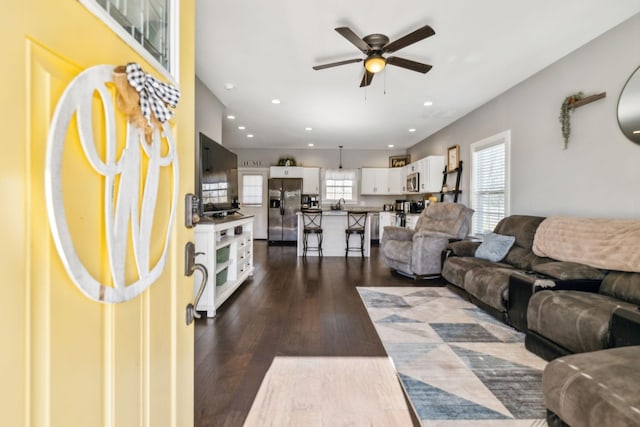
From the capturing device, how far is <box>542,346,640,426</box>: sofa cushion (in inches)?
42.9

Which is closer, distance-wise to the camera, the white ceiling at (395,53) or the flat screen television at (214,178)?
the white ceiling at (395,53)

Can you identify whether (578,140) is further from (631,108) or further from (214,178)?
(214,178)

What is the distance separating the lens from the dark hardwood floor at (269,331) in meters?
1.77

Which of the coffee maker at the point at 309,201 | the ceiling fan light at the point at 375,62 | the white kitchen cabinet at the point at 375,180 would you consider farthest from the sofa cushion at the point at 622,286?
the coffee maker at the point at 309,201

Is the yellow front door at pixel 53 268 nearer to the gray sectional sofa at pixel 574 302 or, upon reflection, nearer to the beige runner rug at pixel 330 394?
the beige runner rug at pixel 330 394

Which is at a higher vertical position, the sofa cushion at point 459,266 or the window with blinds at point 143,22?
the window with blinds at point 143,22

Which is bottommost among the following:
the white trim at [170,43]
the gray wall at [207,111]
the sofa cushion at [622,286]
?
the sofa cushion at [622,286]

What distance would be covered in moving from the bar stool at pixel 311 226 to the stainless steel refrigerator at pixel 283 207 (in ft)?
6.20

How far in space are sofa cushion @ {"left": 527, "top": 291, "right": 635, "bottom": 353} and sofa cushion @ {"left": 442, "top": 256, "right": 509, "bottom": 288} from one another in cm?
102

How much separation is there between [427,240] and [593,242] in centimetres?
186

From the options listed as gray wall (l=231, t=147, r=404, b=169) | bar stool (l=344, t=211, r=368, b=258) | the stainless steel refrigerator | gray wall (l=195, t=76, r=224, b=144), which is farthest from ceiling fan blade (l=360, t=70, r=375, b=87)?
gray wall (l=231, t=147, r=404, b=169)

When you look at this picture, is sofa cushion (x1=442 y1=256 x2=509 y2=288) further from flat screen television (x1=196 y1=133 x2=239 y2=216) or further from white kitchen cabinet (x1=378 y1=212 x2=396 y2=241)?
white kitchen cabinet (x1=378 y1=212 x2=396 y2=241)

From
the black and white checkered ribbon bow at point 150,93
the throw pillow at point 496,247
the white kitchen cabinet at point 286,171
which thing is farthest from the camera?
the white kitchen cabinet at point 286,171

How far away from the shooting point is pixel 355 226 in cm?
630
